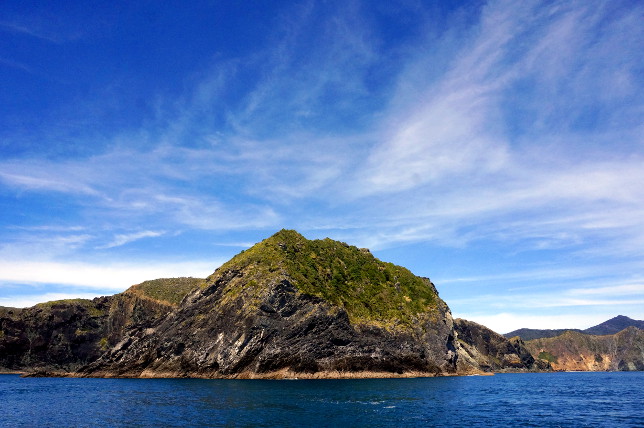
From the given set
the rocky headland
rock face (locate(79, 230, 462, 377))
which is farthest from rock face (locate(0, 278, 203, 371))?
rock face (locate(79, 230, 462, 377))

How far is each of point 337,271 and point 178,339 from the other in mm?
54593

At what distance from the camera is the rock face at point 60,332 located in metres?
184

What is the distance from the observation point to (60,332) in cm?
18988

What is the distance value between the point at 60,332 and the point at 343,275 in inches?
5286

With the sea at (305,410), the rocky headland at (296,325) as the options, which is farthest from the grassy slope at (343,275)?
the sea at (305,410)

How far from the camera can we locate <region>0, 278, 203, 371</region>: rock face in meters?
184

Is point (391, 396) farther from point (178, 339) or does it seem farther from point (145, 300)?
point (145, 300)

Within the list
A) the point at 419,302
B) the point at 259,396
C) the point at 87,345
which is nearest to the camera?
the point at 259,396

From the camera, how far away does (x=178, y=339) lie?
120 metres

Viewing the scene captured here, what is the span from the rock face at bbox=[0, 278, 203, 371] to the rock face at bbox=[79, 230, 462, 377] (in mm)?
60506

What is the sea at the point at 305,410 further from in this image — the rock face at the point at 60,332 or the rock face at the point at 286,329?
the rock face at the point at 60,332

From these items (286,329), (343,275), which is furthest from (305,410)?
(343,275)

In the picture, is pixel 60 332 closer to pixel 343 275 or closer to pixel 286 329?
pixel 286 329

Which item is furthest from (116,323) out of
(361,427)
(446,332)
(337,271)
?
(361,427)
